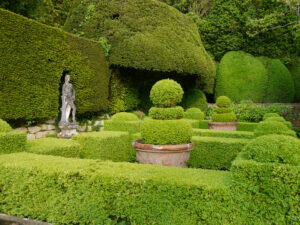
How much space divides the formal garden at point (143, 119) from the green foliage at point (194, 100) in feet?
0.30

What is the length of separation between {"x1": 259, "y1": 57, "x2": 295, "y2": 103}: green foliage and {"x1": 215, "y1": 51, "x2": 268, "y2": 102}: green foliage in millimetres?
485

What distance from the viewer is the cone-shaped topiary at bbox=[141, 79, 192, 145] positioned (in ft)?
18.3

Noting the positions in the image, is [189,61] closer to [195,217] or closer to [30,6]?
[30,6]

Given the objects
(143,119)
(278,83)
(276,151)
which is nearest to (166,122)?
→ (276,151)

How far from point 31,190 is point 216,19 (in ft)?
70.9

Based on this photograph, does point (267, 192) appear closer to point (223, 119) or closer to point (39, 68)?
point (39, 68)

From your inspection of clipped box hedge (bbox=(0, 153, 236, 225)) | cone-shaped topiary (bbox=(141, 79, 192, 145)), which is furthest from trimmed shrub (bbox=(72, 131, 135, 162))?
clipped box hedge (bbox=(0, 153, 236, 225))

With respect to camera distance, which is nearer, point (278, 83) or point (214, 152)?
point (214, 152)

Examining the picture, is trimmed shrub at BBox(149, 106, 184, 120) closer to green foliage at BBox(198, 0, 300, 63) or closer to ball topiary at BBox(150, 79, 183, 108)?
ball topiary at BBox(150, 79, 183, 108)

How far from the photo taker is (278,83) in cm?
2041

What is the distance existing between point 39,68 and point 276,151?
8.36 meters

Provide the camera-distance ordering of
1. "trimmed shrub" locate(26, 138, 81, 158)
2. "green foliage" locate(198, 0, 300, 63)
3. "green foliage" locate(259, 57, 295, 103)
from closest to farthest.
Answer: "trimmed shrub" locate(26, 138, 81, 158) → "green foliage" locate(259, 57, 295, 103) → "green foliage" locate(198, 0, 300, 63)

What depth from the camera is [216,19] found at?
21.4 meters

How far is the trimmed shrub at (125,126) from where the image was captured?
30.1 feet
